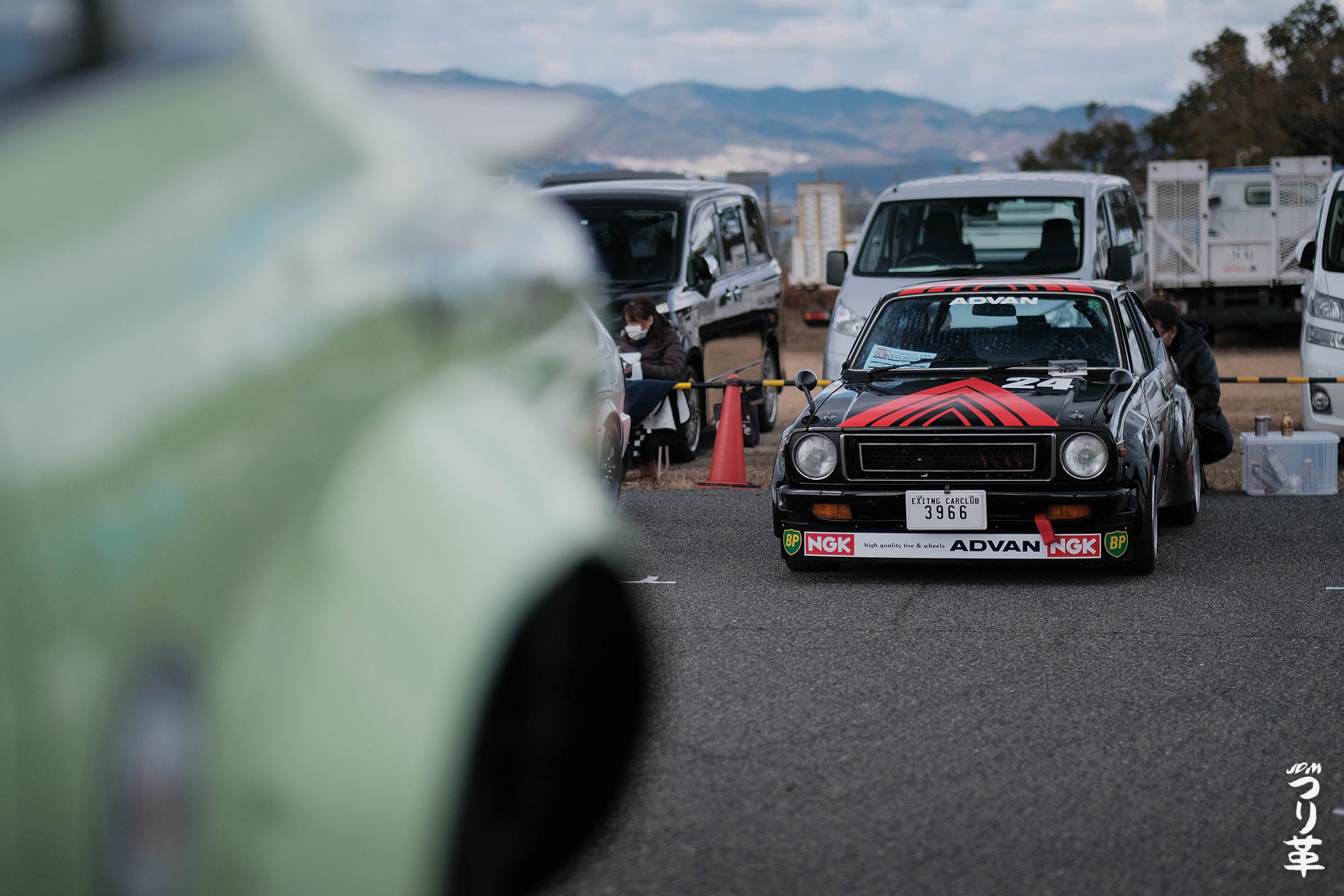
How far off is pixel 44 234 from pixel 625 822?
2508 mm

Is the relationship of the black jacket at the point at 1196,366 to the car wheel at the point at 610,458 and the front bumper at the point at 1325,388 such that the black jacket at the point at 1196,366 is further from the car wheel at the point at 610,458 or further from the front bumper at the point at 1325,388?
the car wheel at the point at 610,458

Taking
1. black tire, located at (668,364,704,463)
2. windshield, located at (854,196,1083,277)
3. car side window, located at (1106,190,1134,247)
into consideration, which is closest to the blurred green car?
black tire, located at (668,364,704,463)

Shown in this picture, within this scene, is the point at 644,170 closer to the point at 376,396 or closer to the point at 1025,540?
the point at 1025,540

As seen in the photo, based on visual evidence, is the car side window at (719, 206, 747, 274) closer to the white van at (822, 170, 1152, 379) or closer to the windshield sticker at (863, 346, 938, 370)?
the white van at (822, 170, 1152, 379)

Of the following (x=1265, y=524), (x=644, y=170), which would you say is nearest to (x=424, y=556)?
(x=1265, y=524)

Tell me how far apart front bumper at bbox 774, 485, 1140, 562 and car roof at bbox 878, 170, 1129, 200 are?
19.6 feet

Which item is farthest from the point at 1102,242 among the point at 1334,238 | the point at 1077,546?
the point at 1077,546

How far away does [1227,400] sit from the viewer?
16.3 meters

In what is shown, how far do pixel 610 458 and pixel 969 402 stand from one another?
1.82 meters

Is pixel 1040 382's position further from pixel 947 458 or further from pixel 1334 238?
pixel 1334 238

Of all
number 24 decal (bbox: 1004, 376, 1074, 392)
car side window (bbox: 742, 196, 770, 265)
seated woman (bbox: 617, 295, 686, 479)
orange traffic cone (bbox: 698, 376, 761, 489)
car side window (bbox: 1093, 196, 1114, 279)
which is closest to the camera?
number 24 decal (bbox: 1004, 376, 1074, 392)

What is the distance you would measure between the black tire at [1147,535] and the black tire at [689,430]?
4.88m

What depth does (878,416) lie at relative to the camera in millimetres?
7215

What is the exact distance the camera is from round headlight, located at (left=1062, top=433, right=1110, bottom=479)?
686cm
